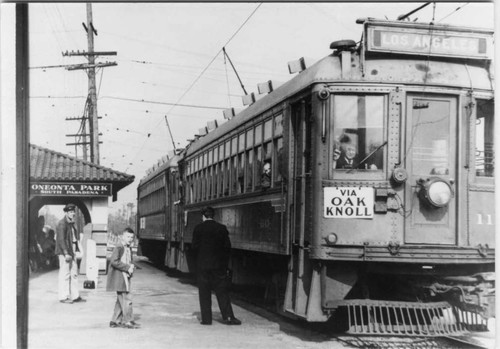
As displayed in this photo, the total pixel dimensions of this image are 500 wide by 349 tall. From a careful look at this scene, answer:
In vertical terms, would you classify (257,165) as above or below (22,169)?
above

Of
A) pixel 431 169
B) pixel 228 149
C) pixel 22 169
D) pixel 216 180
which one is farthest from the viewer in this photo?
pixel 216 180

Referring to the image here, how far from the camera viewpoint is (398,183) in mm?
8023

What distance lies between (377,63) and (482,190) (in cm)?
190

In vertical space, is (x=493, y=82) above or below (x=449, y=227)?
above

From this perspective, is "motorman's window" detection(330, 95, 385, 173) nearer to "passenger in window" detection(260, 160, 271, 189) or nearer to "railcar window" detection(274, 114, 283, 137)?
"railcar window" detection(274, 114, 283, 137)

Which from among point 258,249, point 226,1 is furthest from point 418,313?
point 226,1

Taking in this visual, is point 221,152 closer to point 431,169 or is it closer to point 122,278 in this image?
point 122,278

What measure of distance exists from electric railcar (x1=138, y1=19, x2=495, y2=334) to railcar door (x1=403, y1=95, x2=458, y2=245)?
1cm

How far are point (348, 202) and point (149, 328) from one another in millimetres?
3064

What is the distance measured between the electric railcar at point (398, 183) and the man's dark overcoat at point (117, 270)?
2.07m

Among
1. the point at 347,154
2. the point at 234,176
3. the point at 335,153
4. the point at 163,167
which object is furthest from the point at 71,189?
the point at 163,167

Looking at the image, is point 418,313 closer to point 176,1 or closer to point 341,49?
point 341,49

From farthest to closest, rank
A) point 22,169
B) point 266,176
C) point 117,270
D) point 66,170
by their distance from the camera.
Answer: point 66,170 < point 266,176 < point 117,270 < point 22,169

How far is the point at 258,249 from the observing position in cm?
1005
